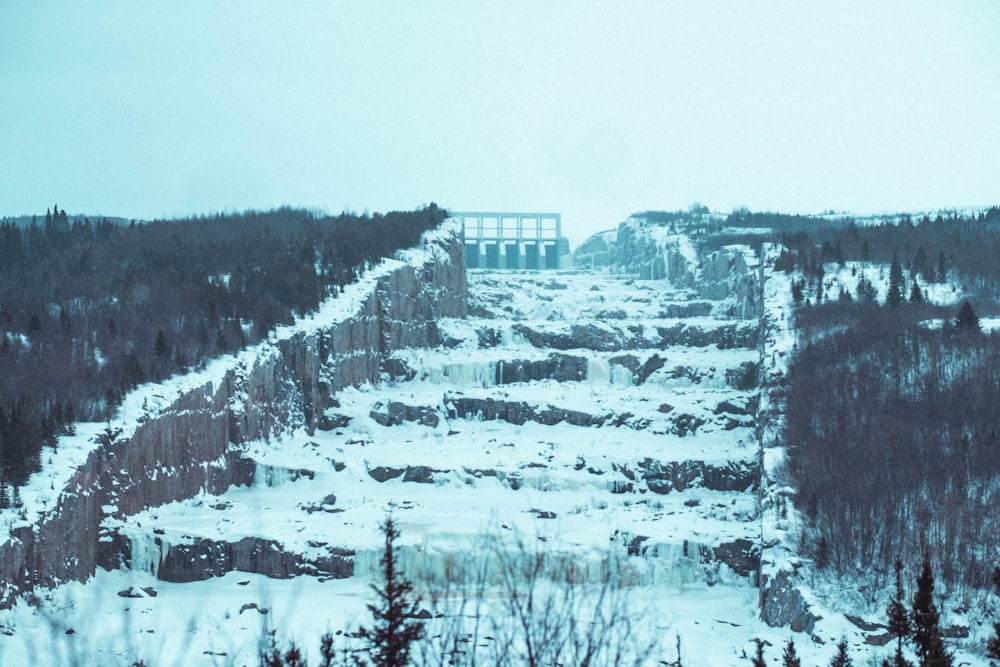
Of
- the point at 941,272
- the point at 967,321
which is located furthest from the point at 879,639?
the point at 941,272

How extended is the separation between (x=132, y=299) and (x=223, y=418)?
12629mm

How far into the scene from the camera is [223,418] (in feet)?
155

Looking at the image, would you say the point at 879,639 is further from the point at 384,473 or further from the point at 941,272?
the point at 941,272

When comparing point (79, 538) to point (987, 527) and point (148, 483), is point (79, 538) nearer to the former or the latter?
point (148, 483)

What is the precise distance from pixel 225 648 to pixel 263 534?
34.7 ft

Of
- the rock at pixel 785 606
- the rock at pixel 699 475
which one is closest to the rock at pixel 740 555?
the rock at pixel 785 606

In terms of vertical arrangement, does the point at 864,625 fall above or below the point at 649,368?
below

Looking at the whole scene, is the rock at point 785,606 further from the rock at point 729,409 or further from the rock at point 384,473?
the rock at point 729,409

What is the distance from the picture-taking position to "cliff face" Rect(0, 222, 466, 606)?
113 feet

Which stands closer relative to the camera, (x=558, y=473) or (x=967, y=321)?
(x=558, y=473)

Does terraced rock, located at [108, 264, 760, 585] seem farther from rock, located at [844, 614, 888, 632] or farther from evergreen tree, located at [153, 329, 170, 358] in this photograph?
rock, located at [844, 614, 888, 632]

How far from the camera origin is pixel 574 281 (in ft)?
295

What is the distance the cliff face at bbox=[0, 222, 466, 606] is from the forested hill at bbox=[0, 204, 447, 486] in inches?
59.0

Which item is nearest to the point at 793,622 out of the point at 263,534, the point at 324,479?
the point at 263,534
